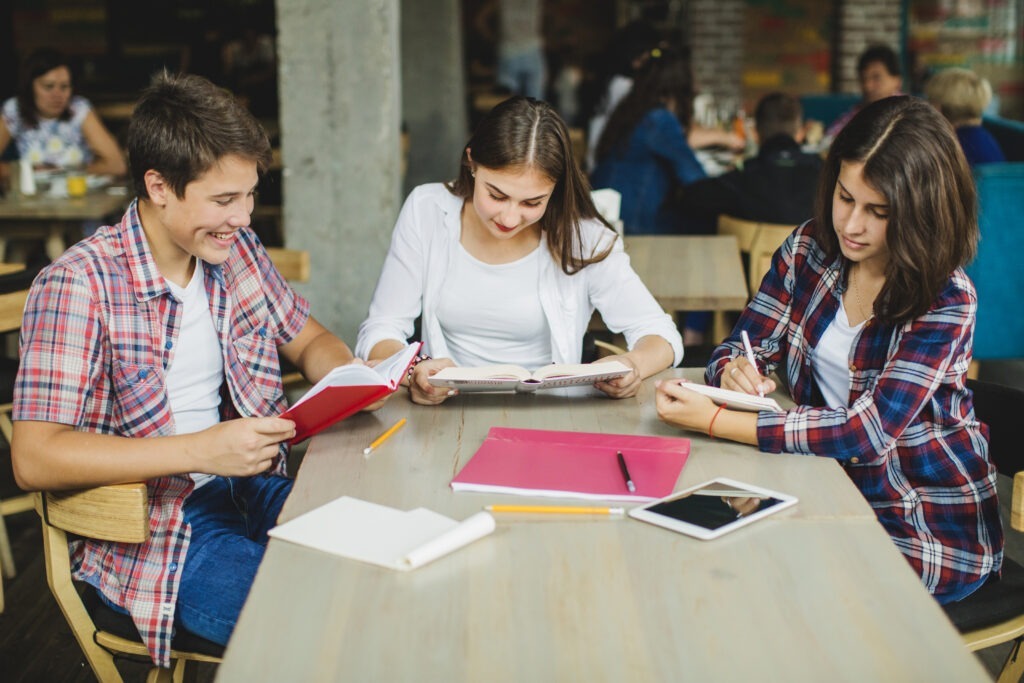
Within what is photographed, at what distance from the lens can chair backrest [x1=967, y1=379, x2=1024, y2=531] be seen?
2045mm

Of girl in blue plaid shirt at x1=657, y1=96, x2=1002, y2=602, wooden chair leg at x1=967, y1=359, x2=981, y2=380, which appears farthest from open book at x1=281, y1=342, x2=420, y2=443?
wooden chair leg at x1=967, y1=359, x2=981, y2=380

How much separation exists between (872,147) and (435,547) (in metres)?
1.04

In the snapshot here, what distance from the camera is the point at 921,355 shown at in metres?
1.85

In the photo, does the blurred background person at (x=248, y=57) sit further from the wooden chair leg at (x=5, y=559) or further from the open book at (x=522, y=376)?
the open book at (x=522, y=376)

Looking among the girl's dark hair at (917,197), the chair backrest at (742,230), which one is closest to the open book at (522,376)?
the girl's dark hair at (917,197)

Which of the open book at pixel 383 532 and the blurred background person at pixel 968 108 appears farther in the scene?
the blurred background person at pixel 968 108

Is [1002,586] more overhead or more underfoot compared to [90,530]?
more underfoot

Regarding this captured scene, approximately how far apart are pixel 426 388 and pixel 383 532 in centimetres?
60

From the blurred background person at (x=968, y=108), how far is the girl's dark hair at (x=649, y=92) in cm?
133

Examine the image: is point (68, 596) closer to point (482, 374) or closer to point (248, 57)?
point (482, 374)

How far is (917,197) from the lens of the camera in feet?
6.07

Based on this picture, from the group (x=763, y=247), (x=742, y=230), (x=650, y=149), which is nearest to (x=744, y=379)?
(x=763, y=247)

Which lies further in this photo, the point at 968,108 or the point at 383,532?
the point at 968,108

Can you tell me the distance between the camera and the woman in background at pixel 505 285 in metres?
2.41
